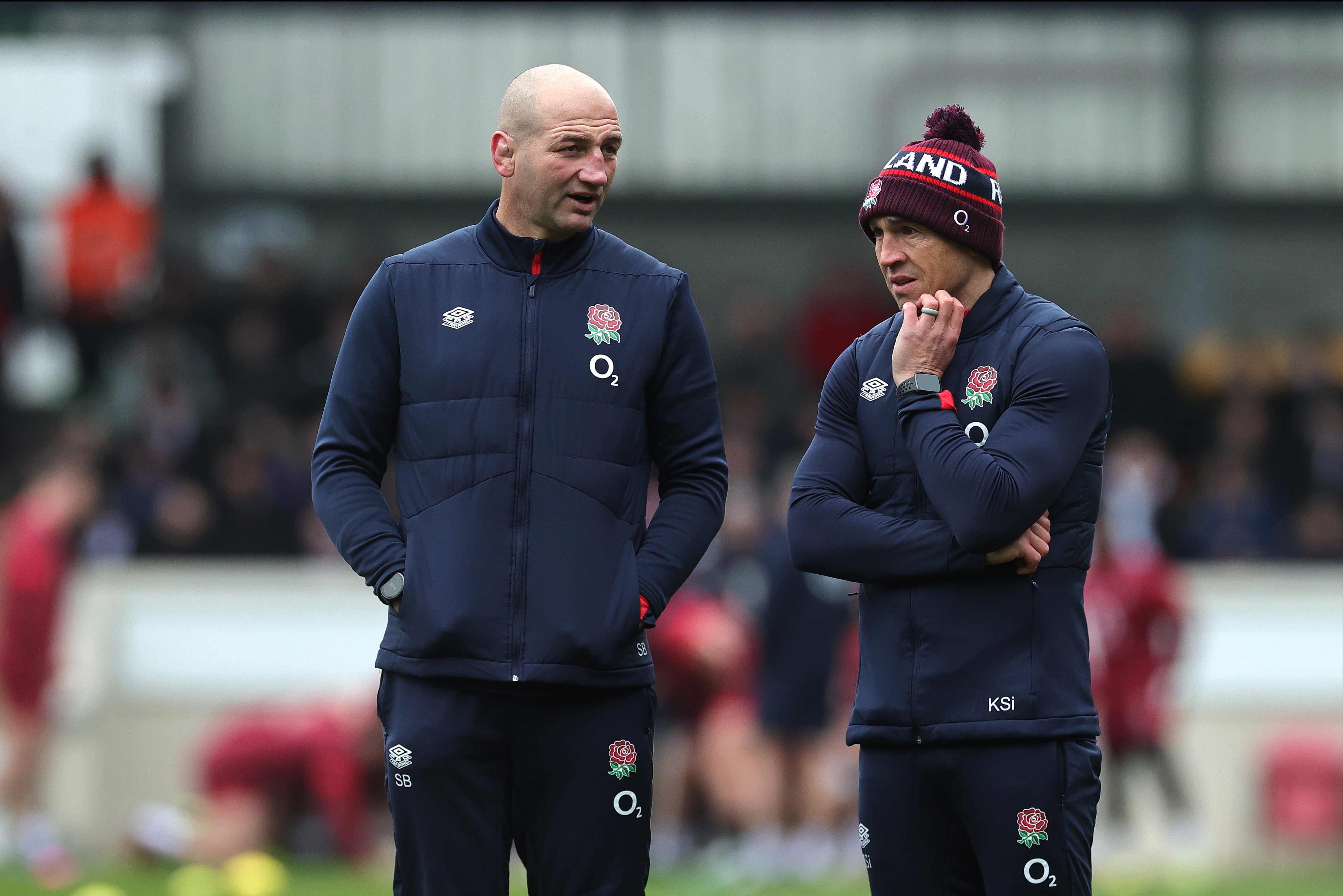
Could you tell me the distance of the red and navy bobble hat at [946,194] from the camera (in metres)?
3.69

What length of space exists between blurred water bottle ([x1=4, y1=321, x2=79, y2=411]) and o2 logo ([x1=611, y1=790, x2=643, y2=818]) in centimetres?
1155

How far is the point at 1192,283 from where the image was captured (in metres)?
17.0

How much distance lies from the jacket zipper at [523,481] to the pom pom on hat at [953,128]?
36.6 inches

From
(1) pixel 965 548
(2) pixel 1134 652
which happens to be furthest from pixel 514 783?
(2) pixel 1134 652

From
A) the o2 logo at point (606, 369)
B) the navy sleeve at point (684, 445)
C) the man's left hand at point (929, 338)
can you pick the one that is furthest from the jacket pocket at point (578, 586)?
the man's left hand at point (929, 338)

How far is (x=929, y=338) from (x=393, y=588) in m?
1.23

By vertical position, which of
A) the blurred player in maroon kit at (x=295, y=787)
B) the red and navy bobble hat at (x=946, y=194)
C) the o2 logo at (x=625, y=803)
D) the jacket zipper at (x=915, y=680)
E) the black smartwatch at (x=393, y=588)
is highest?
the red and navy bobble hat at (x=946, y=194)

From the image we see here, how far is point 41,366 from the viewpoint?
49.6ft

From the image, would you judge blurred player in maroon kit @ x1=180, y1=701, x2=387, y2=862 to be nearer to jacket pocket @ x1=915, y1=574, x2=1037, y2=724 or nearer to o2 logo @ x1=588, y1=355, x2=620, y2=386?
o2 logo @ x1=588, y1=355, x2=620, y2=386

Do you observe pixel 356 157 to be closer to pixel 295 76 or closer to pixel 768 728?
pixel 295 76

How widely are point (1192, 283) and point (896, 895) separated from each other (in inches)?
563

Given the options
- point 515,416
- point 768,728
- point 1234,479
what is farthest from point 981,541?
point 1234,479

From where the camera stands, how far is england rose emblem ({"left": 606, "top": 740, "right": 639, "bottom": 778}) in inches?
148

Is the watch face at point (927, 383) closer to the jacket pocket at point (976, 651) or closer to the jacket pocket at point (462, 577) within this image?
the jacket pocket at point (976, 651)
